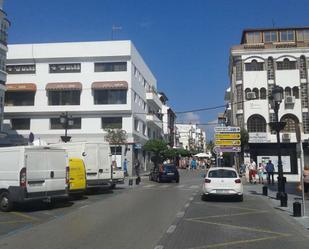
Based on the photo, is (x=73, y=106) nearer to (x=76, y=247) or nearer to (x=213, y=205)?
(x=213, y=205)

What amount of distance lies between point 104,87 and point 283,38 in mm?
20518

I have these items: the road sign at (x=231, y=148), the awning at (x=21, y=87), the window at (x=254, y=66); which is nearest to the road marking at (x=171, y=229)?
the road sign at (x=231, y=148)

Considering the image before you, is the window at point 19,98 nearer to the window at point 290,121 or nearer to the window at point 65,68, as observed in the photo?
the window at point 65,68

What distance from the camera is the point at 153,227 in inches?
466

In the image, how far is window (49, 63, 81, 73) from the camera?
52500 millimetres

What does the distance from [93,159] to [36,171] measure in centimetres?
833

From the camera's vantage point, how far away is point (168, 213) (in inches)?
589

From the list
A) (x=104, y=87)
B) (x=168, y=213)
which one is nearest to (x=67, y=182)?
(x=168, y=213)

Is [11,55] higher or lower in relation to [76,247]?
higher

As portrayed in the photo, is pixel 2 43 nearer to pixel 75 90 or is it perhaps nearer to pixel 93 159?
pixel 75 90

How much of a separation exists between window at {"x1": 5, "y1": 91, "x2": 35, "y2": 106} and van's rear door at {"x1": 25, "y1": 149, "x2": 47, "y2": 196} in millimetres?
38637

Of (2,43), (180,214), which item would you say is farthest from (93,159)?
(2,43)

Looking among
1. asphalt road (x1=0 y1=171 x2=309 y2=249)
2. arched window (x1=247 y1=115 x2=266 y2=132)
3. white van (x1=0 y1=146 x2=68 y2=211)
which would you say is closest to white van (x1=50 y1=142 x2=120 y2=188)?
asphalt road (x1=0 y1=171 x2=309 y2=249)

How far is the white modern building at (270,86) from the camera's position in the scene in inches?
1774
